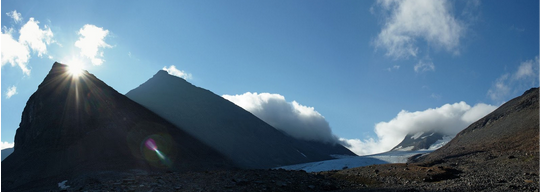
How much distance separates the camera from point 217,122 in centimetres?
13512

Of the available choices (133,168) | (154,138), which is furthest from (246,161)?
(133,168)

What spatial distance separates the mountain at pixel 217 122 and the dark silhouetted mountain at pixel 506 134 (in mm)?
64365

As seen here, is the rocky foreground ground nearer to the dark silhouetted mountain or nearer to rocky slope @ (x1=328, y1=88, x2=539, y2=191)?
rocky slope @ (x1=328, y1=88, x2=539, y2=191)

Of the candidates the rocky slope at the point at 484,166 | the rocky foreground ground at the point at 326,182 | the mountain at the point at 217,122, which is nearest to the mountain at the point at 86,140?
the mountain at the point at 217,122

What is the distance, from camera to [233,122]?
145000 millimetres

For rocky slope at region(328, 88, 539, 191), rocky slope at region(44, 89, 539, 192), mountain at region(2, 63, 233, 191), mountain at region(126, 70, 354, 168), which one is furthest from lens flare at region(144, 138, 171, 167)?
rocky slope at region(328, 88, 539, 191)

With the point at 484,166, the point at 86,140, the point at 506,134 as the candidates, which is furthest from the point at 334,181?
the point at 506,134

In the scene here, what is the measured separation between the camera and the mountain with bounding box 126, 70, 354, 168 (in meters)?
116

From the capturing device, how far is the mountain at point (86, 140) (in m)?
59.2

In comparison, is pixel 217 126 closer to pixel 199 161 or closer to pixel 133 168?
pixel 199 161

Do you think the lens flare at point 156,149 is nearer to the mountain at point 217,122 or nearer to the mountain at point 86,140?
the mountain at point 86,140

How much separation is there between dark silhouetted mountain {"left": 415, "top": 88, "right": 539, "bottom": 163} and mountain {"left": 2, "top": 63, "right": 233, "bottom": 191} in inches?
2419

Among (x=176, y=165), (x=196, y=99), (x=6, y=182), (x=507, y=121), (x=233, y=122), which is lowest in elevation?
(x=6, y=182)

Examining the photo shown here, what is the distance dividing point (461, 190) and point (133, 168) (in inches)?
2185
